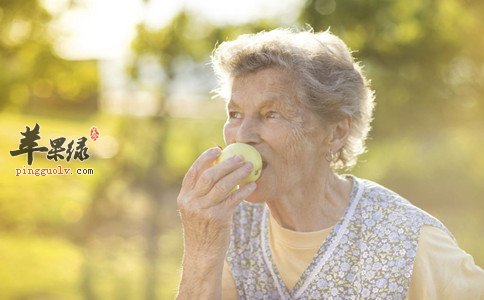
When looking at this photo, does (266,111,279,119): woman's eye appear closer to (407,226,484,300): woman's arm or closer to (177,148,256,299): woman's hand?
(177,148,256,299): woman's hand

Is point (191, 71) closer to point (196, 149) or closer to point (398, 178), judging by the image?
point (196, 149)

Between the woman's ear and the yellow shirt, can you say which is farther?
the woman's ear

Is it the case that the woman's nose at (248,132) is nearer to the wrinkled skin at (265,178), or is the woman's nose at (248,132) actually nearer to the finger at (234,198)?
the wrinkled skin at (265,178)

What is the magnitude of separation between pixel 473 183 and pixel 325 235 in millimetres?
6470

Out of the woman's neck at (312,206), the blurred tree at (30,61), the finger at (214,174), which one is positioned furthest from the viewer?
Answer: the blurred tree at (30,61)

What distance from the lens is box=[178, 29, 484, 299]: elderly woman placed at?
2480 mm

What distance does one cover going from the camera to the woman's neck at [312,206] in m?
2.73

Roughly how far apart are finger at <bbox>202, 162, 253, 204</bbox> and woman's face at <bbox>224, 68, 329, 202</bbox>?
0.65 ft

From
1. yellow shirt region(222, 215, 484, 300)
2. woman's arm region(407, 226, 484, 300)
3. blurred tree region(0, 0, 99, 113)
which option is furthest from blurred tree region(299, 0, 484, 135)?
woman's arm region(407, 226, 484, 300)

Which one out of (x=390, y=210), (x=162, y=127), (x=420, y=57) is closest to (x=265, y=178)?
(x=390, y=210)

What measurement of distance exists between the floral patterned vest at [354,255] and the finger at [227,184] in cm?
55

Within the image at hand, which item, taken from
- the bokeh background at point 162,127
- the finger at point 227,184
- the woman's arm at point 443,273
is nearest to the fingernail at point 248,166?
the finger at point 227,184

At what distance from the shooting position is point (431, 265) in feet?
8.38

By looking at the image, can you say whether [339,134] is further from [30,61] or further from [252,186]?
[30,61]
